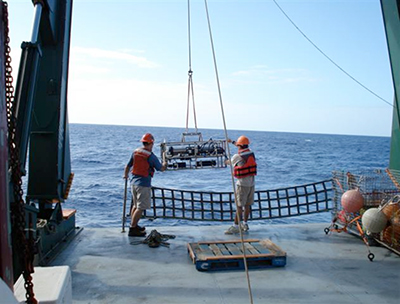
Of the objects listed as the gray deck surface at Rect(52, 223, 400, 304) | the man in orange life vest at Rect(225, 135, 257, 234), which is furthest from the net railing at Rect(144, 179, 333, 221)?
the gray deck surface at Rect(52, 223, 400, 304)

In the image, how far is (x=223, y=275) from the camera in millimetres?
5949

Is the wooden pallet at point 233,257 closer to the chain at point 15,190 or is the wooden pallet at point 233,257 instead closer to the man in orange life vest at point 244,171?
the man in orange life vest at point 244,171

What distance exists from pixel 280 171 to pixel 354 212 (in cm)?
2816

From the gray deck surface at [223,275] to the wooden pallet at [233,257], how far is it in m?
0.14

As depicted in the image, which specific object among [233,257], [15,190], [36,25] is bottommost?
[233,257]

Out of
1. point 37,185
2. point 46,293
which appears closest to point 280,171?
point 37,185

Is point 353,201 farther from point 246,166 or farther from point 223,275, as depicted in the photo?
point 223,275

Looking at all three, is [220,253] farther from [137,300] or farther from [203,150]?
[203,150]

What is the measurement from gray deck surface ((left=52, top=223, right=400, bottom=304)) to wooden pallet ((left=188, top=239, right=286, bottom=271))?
136 millimetres

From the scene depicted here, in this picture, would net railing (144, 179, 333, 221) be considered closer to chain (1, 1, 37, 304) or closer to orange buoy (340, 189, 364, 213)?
orange buoy (340, 189, 364, 213)

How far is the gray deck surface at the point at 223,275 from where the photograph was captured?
17.1 ft

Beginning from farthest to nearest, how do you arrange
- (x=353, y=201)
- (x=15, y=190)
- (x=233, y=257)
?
(x=353, y=201)
(x=233, y=257)
(x=15, y=190)

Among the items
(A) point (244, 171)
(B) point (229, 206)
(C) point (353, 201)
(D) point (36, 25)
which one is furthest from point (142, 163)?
(B) point (229, 206)

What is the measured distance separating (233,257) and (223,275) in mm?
384
